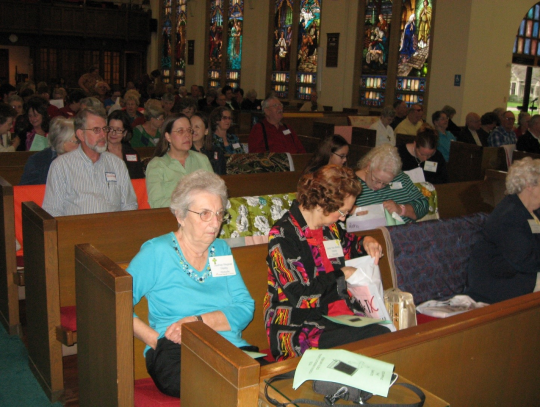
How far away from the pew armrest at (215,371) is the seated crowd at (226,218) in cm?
46

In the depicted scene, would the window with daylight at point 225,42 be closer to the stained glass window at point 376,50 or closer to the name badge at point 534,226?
the stained glass window at point 376,50

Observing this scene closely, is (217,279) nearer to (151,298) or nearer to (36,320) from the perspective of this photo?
(151,298)

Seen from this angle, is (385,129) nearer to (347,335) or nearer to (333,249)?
(333,249)

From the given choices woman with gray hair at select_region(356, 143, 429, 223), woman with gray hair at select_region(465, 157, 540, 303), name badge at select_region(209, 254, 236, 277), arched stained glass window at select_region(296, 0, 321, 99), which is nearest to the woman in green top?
woman with gray hair at select_region(356, 143, 429, 223)

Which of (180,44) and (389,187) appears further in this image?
(180,44)

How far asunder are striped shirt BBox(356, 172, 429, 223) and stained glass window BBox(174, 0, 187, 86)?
717 inches

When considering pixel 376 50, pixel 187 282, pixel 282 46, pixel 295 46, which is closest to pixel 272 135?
pixel 187 282

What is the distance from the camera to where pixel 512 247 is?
3.40 meters

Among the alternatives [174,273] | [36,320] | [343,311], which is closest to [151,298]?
[174,273]

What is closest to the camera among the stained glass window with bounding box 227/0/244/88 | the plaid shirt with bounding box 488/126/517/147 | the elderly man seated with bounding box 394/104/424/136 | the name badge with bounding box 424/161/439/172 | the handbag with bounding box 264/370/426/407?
the handbag with bounding box 264/370/426/407

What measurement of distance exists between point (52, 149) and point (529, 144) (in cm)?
676

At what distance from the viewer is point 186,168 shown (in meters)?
4.19

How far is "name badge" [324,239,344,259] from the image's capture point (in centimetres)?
275

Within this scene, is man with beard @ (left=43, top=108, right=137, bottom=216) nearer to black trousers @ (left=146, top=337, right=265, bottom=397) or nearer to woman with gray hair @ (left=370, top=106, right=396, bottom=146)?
black trousers @ (left=146, top=337, right=265, bottom=397)
